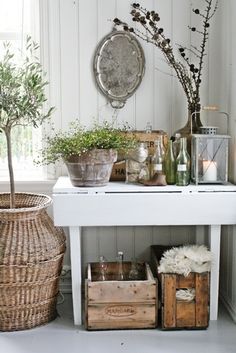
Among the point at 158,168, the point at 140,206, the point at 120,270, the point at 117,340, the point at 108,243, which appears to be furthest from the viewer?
the point at 108,243

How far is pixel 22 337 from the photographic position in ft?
10.2

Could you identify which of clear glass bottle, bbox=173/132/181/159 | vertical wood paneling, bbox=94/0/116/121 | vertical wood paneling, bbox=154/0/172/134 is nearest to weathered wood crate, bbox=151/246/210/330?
clear glass bottle, bbox=173/132/181/159

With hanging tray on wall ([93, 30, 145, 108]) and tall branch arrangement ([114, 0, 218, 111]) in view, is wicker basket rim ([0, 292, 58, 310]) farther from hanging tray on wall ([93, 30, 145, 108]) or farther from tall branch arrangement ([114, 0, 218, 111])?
tall branch arrangement ([114, 0, 218, 111])

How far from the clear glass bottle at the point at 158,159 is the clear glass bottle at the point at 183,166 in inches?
3.6

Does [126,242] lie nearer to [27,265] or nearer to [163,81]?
[27,265]

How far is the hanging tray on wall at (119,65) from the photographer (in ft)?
11.9

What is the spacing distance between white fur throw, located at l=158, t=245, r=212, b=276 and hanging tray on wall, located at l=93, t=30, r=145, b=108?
1062 mm

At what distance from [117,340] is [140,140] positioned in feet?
3.77

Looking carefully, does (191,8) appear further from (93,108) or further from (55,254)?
(55,254)

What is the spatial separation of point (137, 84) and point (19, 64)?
759 millimetres

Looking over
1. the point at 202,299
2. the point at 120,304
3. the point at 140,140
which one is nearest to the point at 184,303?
the point at 202,299

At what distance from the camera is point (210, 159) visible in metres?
3.34

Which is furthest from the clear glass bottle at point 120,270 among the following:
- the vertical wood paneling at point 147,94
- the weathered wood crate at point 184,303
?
the vertical wood paneling at point 147,94

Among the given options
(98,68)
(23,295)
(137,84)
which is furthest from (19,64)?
(23,295)
